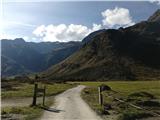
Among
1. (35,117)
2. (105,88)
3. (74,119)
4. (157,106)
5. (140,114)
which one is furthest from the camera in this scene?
(105,88)

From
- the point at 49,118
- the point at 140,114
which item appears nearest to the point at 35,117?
the point at 49,118

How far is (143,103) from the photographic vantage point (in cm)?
4325

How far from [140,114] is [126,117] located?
2585 mm

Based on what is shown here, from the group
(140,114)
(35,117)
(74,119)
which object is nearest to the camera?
(74,119)

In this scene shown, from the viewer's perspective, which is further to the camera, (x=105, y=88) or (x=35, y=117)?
(x=105, y=88)

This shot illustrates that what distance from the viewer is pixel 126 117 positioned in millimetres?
28484

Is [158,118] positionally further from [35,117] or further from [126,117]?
[35,117]

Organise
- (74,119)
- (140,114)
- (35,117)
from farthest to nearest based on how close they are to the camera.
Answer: (140,114) → (35,117) → (74,119)

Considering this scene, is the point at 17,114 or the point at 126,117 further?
the point at 17,114

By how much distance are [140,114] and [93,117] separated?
4783mm

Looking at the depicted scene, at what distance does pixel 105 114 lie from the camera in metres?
31.1

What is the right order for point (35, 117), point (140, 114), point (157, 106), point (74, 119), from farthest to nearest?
point (157, 106)
point (140, 114)
point (35, 117)
point (74, 119)

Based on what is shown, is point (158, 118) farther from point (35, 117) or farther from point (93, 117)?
point (35, 117)

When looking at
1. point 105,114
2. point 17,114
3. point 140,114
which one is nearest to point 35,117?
point 17,114
